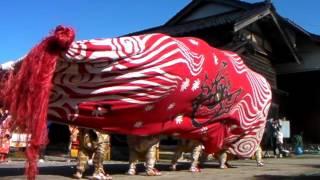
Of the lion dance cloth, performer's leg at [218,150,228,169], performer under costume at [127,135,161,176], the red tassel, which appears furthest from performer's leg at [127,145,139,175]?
the red tassel

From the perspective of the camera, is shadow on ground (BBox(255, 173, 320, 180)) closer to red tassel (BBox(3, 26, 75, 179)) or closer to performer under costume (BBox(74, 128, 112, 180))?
performer under costume (BBox(74, 128, 112, 180))

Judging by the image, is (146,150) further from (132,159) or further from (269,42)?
(269,42)

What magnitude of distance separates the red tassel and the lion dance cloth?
0.01 m

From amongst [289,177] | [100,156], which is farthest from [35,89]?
[289,177]

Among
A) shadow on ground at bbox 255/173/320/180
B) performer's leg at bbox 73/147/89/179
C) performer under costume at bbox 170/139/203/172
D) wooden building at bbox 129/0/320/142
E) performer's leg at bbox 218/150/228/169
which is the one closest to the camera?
performer's leg at bbox 73/147/89/179

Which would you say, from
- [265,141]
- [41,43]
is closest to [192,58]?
[41,43]

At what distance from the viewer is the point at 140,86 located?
30.2ft

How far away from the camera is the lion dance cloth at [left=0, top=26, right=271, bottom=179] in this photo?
7738 millimetres

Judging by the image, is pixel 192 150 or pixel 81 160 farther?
pixel 192 150

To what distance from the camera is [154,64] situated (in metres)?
9.30

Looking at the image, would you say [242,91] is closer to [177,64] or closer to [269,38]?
[177,64]

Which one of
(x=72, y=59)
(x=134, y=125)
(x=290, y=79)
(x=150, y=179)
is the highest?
(x=290, y=79)

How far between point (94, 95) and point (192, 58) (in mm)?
2310

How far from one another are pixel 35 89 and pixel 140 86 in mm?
2433
